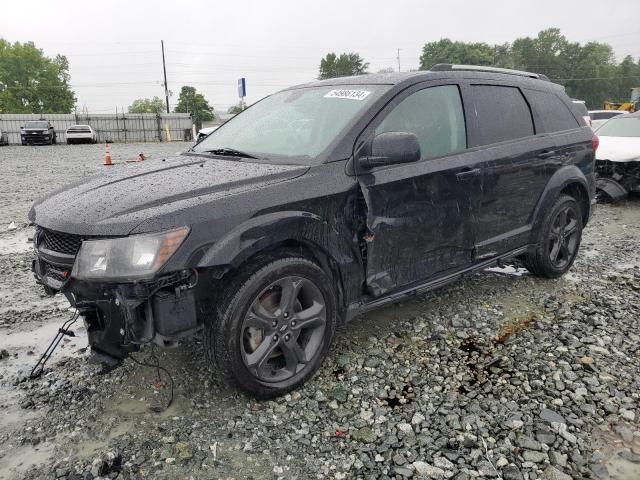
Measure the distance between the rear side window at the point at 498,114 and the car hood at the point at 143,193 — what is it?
164 centimetres

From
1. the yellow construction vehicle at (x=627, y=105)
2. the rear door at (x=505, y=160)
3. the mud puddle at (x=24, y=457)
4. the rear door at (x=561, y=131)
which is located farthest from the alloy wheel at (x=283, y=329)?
the yellow construction vehicle at (x=627, y=105)

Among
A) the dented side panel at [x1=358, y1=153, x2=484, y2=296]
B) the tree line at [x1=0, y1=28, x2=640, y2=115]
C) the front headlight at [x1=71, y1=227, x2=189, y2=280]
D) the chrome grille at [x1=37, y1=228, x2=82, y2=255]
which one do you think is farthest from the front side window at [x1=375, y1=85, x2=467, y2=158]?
the tree line at [x1=0, y1=28, x2=640, y2=115]

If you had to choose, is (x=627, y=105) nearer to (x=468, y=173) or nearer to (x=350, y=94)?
(x=468, y=173)

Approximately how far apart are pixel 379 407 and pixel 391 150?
1.46 meters

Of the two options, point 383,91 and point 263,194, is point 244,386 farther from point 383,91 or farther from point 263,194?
point 383,91

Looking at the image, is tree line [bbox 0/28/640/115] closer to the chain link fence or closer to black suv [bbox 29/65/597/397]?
the chain link fence

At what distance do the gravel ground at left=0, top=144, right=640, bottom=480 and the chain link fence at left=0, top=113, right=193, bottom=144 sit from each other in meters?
39.6

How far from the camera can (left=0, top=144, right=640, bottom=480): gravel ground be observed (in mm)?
2416

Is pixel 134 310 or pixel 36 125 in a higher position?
pixel 36 125

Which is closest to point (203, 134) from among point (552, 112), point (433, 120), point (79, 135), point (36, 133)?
point (552, 112)

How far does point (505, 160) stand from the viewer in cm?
397

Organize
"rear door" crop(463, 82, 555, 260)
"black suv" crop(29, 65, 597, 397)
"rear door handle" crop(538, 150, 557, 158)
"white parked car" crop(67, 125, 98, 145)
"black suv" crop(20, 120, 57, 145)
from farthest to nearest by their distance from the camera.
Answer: "white parked car" crop(67, 125, 98, 145) < "black suv" crop(20, 120, 57, 145) < "rear door handle" crop(538, 150, 557, 158) < "rear door" crop(463, 82, 555, 260) < "black suv" crop(29, 65, 597, 397)

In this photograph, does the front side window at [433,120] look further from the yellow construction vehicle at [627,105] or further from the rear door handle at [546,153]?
the yellow construction vehicle at [627,105]

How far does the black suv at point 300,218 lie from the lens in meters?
2.49
